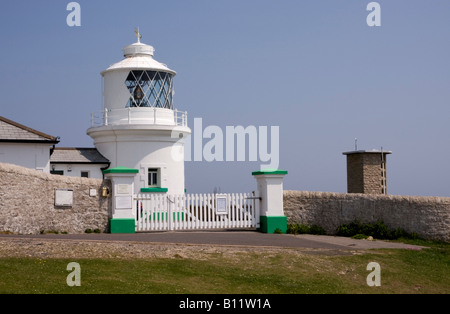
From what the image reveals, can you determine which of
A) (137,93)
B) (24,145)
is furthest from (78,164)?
(137,93)

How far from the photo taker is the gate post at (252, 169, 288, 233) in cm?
1958

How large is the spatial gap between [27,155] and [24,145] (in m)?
0.40

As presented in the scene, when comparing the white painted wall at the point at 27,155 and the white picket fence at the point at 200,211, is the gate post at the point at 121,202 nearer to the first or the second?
the white picket fence at the point at 200,211

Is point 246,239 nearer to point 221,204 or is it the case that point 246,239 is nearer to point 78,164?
point 221,204

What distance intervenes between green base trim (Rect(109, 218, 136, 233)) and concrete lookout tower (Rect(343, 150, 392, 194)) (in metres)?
9.55

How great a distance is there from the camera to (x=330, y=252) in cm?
1481

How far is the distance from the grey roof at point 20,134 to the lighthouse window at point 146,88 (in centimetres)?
422

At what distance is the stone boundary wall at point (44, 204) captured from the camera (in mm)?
16641

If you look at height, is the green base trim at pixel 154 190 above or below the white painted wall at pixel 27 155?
below

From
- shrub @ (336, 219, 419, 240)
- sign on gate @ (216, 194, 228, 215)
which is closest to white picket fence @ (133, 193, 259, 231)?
sign on gate @ (216, 194, 228, 215)

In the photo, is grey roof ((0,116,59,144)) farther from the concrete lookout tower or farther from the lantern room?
the concrete lookout tower

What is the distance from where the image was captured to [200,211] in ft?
65.8

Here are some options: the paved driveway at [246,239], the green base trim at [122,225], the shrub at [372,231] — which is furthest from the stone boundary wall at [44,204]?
the shrub at [372,231]
